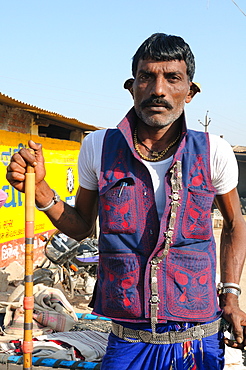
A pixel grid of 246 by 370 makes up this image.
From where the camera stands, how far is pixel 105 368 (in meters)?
1.86

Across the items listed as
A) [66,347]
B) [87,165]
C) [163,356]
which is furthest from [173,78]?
[66,347]

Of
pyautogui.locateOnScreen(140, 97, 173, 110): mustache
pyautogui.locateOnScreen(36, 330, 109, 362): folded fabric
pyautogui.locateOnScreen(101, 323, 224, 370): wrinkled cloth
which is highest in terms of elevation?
pyautogui.locateOnScreen(140, 97, 173, 110): mustache

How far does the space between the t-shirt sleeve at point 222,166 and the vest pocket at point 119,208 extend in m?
0.33

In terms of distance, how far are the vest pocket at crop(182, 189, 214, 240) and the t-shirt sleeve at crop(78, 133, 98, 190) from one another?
42 centimetres

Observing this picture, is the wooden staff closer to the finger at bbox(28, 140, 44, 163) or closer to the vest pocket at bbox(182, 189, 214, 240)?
the finger at bbox(28, 140, 44, 163)

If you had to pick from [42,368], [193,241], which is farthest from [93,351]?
[193,241]

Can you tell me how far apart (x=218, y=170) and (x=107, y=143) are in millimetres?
463

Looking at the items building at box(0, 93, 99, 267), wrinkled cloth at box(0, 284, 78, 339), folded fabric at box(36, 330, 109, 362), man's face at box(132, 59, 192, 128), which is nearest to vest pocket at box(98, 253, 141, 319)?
man's face at box(132, 59, 192, 128)

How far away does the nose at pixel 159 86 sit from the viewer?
73.3 inches

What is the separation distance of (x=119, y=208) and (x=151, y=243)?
183mm

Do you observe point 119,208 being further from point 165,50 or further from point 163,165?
point 165,50

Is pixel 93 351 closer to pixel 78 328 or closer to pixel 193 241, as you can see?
pixel 78 328

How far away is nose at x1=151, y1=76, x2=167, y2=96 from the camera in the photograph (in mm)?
1861

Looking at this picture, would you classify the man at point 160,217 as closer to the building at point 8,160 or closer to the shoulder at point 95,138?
the shoulder at point 95,138
